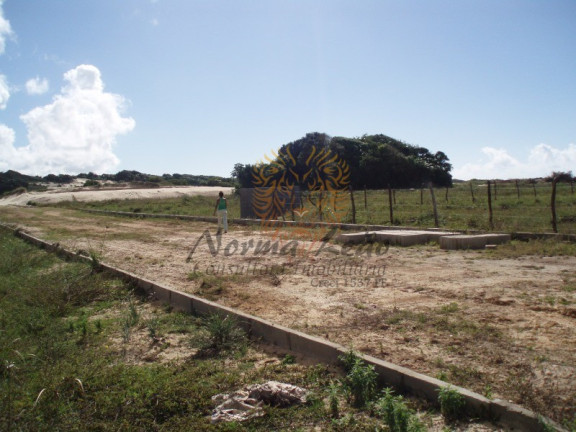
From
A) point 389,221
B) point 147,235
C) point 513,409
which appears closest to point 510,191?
point 389,221

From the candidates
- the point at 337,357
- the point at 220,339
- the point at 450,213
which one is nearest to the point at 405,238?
the point at 450,213

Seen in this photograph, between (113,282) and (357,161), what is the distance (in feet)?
116

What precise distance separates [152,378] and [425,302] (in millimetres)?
3561

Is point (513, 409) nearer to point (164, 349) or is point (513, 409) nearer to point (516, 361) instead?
point (516, 361)

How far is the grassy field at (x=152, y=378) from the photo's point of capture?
322cm

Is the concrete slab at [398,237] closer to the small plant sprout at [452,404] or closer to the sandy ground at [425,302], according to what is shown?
the sandy ground at [425,302]

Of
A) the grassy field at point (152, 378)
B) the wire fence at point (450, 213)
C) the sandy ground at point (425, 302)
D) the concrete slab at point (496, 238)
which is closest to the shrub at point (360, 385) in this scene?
the grassy field at point (152, 378)

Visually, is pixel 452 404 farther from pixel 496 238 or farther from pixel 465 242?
pixel 496 238

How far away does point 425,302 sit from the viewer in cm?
598

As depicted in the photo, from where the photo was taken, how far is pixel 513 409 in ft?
9.97

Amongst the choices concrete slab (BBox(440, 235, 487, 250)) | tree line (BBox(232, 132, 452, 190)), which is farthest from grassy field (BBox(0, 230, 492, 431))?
tree line (BBox(232, 132, 452, 190))

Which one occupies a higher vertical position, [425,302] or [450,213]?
[450,213]

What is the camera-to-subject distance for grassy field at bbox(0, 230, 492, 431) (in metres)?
3.22

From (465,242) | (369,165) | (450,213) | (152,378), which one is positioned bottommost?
(152,378)
